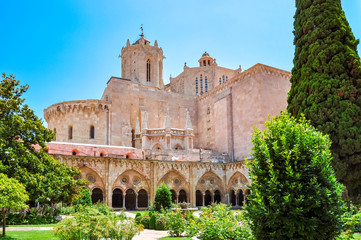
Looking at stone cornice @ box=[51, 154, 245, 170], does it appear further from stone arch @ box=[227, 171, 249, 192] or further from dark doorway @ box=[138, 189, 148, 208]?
dark doorway @ box=[138, 189, 148, 208]

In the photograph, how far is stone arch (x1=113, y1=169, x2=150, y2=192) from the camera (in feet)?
79.5

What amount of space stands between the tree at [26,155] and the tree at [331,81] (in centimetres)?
1136

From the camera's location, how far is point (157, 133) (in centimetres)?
3002

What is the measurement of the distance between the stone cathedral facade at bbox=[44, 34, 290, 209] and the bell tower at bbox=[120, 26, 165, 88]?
0.11 meters

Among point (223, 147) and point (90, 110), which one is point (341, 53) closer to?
point (223, 147)

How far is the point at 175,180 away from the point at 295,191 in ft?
68.0

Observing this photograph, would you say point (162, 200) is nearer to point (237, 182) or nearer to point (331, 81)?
point (331, 81)

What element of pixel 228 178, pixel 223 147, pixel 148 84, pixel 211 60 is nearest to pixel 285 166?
pixel 228 178

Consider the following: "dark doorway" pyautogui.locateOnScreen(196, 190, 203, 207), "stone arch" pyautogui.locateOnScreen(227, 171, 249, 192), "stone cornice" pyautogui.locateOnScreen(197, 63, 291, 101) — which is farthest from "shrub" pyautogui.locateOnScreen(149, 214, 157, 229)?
"stone cornice" pyautogui.locateOnScreen(197, 63, 291, 101)

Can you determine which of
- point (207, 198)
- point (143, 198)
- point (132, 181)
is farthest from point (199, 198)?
point (132, 181)

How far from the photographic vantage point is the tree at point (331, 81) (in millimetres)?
13070

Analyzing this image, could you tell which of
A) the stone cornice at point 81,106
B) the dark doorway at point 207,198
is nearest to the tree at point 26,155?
the dark doorway at point 207,198

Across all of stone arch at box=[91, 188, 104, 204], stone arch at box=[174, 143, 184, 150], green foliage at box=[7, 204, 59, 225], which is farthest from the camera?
stone arch at box=[174, 143, 184, 150]

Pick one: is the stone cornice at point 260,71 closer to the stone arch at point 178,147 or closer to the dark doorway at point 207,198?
the stone arch at point 178,147
